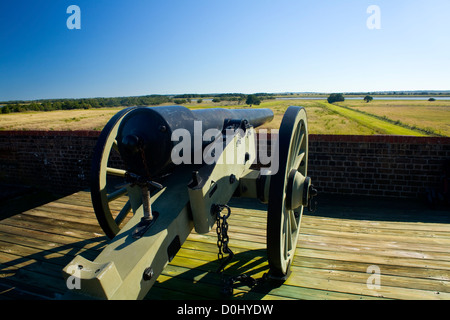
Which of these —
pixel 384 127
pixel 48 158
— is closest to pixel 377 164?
pixel 48 158

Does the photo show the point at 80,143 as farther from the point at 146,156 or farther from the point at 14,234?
the point at 146,156

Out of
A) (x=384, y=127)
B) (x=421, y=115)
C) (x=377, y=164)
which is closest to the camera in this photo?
(x=377, y=164)

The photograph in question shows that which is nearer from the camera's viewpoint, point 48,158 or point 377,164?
point 377,164

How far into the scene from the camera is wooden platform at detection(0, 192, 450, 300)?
7.77 ft

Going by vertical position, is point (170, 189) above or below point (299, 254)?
above

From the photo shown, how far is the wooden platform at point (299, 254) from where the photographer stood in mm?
2367

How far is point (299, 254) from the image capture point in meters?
2.88

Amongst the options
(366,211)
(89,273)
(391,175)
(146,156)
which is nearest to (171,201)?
(146,156)

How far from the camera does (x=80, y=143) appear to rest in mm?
5719

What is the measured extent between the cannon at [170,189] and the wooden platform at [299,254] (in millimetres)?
381

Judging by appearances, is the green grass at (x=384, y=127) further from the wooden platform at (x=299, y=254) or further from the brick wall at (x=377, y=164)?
the wooden platform at (x=299, y=254)

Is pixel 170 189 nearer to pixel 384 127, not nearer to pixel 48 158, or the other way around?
pixel 48 158

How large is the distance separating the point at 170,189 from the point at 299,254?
146cm

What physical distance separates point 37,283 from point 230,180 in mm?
1879
